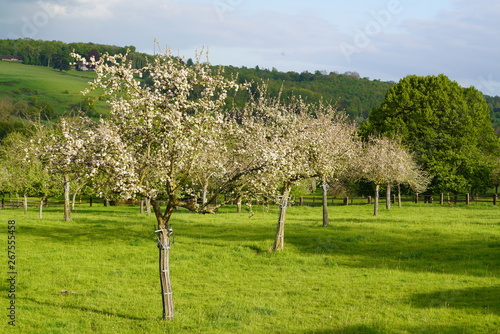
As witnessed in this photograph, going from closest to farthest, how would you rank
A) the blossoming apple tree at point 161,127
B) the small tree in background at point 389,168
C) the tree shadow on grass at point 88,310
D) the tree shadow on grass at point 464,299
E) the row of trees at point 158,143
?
the row of trees at point 158,143, the blossoming apple tree at point 161,127, the tree shadow on grass at point 88,310, the tree shadow on grass at point 464,299, the small tree in background at point 389,168

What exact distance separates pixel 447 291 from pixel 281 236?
10640 mm

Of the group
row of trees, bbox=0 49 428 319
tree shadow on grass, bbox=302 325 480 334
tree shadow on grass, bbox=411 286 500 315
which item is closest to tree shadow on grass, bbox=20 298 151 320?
row of trees, bbox=0 49 428 319

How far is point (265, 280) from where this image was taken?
21.2 metres

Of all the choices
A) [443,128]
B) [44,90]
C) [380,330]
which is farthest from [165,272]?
[44,90]

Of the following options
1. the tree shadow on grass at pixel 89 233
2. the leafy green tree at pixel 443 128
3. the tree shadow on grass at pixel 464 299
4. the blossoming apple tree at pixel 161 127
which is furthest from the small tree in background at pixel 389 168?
the blossoming apple tree at pixel 161 127

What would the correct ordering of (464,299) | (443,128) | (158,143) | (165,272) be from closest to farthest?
1. (158,143)
2. (165,272)
3. (464,299)
4. (443,128)

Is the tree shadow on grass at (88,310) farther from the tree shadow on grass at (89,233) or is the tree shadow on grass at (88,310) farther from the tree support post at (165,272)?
the tree shadow on grass at (89,233)

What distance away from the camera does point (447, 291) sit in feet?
61.8

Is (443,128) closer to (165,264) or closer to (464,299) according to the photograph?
(464,299)

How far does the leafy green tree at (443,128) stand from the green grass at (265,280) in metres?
28.3

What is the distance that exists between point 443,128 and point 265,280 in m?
54.1

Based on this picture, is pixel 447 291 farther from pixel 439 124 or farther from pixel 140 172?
pixel 439 124

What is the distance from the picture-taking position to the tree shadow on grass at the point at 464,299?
17.0m

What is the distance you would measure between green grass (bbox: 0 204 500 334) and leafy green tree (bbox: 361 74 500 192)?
2831cm
